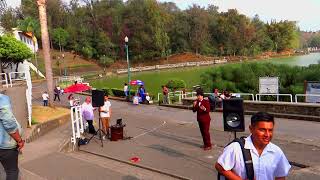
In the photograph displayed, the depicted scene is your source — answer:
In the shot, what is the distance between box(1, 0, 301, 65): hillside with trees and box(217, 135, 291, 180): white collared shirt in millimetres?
91227

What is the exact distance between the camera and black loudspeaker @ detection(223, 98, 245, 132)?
9.44 metres

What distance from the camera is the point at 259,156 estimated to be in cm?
391

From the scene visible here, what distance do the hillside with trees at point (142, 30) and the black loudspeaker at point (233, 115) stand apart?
282 feet

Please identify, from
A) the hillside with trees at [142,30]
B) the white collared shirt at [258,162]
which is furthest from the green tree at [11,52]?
the hillside with trees at [142,30]

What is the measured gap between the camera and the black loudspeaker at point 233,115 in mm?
9438

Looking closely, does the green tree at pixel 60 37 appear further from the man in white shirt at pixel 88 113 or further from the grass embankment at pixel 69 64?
the man in white shirt at pixel 88 113

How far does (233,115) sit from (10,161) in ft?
16.6

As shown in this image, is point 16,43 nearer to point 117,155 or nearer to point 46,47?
point 46,47

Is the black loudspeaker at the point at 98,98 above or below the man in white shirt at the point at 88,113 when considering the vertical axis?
above

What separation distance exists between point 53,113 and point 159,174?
1208 centimetres

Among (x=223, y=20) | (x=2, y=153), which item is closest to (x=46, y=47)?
(x=2, y=153)

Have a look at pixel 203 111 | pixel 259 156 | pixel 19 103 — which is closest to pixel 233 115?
pixel 203 111

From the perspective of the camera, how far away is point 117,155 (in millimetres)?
A: 12070

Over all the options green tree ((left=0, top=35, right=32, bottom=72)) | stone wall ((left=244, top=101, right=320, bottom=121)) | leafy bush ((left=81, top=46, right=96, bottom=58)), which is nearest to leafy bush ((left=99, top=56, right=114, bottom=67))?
leafy bush ((left=81, top=46, right=96, bottom=58))
